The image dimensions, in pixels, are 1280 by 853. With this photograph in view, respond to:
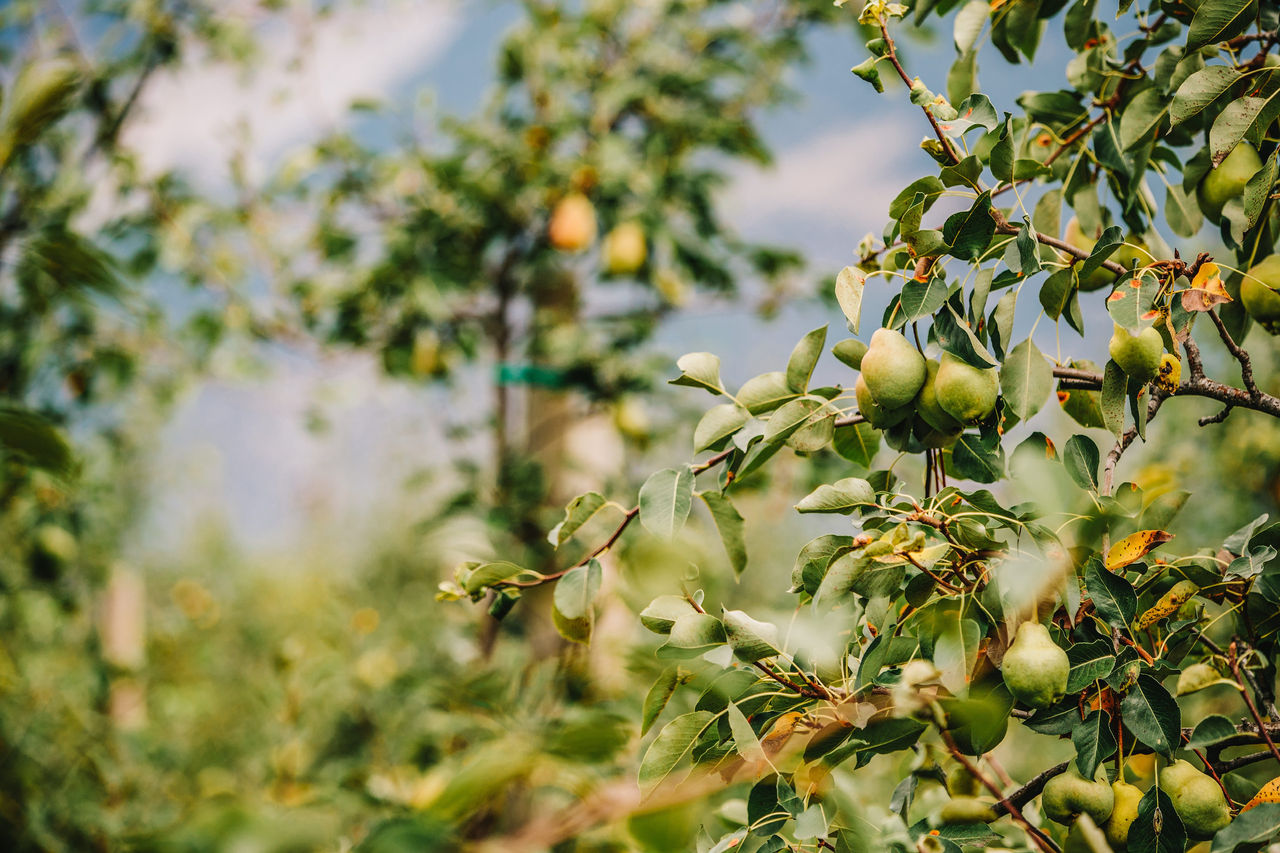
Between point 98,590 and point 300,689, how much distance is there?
1.14 metres

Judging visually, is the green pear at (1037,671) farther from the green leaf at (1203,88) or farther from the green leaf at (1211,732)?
the green leaf at (1203,88)

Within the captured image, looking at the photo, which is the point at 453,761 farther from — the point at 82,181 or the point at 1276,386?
the point at 1276,386

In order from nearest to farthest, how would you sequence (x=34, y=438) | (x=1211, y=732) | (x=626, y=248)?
(x=34, y=438) → (x=1211, y=732) → (x=626, y=248)

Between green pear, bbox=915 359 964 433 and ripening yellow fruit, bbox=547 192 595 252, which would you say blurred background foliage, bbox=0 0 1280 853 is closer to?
ripening yellow fruit, bbox=547 192 595 252

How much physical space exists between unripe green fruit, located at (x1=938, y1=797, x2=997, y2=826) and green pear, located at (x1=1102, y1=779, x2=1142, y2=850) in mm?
72

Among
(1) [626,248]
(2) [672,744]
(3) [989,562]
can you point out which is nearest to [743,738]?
(2) [672,744]

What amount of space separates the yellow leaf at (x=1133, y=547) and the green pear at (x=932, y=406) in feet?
0.34

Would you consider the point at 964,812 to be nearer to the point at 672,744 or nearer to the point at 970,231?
the point at 672,744

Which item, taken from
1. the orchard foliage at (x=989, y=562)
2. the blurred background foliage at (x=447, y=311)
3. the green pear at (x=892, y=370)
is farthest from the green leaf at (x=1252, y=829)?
the blurred background foliage at (x=447, y=311)

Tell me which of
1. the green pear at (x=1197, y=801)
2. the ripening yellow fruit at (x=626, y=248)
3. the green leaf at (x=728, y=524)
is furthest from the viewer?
the ripening yellow fruit at (x=626, y=248)

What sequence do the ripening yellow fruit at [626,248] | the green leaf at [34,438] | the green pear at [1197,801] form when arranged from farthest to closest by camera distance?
the ripening yellow fruit at [626,248] → the green pear at [1197,801] → the green leaf at [34,438]

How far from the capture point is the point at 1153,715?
366 millimetres

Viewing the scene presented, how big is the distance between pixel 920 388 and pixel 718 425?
11 cm

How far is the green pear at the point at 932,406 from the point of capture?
41 cm
